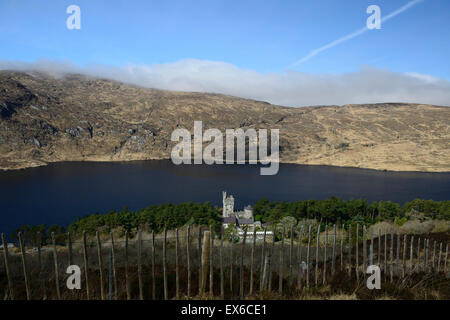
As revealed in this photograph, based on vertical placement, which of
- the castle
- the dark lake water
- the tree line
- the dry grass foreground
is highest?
the dry grass foreground

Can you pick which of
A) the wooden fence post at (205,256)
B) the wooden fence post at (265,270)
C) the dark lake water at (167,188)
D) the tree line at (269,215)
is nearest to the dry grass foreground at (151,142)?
the dark lake water at (167,188)

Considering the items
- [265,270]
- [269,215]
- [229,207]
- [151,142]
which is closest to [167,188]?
[229,207]

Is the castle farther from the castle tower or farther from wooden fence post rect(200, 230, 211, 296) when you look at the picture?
wooden fence post rect(200, 230, 211, 296)

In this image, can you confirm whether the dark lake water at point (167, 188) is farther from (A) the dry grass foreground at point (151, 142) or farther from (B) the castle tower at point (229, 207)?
(A) the dry grass foreground at point (151, 142)

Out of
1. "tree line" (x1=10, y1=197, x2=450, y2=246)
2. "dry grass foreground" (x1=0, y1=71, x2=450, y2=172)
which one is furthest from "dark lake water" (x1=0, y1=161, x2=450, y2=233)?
"dry grass foreground" (x1=0, y1=71, x2=450, y2=172)

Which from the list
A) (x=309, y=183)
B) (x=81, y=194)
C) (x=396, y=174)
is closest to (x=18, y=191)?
(x=81, y=194)

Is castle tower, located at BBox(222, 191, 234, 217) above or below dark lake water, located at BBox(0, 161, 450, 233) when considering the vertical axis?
above
